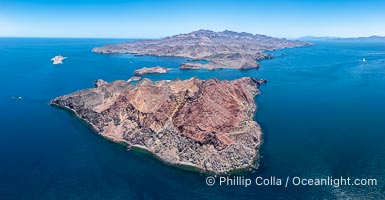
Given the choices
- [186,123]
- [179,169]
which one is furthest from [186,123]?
[179,169]

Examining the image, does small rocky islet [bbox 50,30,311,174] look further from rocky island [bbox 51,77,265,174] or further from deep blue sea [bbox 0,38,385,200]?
deep blue sea [bbox 0,38,385,200]

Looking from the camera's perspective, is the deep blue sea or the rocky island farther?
the rocky island

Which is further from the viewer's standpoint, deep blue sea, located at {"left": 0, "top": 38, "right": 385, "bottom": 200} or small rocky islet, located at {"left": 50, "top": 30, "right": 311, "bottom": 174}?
small rocky islet, located at {"left": 50, "top": 30, "right": 311, "bottom": 174}

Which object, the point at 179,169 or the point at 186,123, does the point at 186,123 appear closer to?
the point at 186,123

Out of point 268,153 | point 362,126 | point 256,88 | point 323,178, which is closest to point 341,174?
point 323,178

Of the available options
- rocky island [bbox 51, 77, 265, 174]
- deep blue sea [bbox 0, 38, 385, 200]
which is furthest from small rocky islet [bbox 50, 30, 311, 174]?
deep blue sea [bbox 0, 38, 385, 200]

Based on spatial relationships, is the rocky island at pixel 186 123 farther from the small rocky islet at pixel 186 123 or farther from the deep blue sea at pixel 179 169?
the deep blue sea at pixel 179 169

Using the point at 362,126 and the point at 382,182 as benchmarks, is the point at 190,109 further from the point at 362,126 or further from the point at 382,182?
the point at 362,126

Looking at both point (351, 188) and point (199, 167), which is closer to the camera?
point (351, 188)
